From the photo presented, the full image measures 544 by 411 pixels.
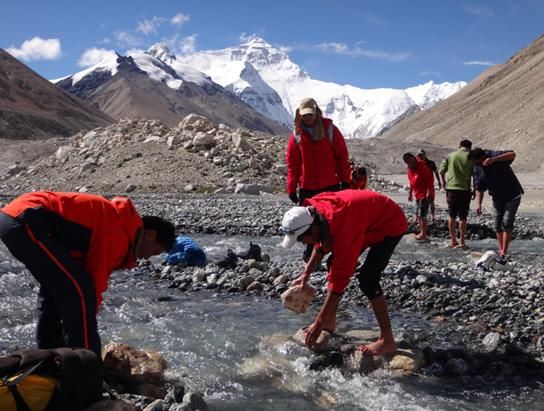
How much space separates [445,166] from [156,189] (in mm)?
20501

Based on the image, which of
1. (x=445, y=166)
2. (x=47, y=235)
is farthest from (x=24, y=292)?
(x=445, y=166)

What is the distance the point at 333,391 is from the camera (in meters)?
5.56

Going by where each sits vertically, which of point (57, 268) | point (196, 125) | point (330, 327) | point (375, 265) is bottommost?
point (330, 327)

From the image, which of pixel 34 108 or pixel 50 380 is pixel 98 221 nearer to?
pixel 50 380

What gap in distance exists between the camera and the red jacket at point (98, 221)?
410 centimetres

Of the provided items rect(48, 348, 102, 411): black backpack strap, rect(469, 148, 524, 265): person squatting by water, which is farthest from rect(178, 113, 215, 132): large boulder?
rect(48, 348, 102, 411): black backpack strap

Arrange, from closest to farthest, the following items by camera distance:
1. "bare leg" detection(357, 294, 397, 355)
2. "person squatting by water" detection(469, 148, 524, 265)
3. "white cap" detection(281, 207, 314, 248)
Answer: "white cap" detection(281, 207, 314, 248)
"bare leg" detection(357, 294, 397, 355)
"person squatting by water" detection(469, 148, 524, 265)

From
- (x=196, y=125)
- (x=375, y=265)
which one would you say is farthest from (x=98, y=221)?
(x=196, y=125)

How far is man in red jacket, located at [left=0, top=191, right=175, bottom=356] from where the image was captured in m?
4.05

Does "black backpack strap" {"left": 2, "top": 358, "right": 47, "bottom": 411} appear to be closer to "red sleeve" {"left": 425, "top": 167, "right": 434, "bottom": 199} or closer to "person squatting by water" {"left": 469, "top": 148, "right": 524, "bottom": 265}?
"person squatting by water" {"left": 469, "top": 148, "right": 524, "bottom": 265}

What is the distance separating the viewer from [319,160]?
814 cm

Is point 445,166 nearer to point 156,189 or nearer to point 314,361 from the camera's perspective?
point 314,361

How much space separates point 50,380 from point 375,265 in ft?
10.5

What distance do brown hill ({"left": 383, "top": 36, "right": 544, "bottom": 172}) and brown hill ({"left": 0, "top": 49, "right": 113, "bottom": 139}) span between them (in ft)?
238
